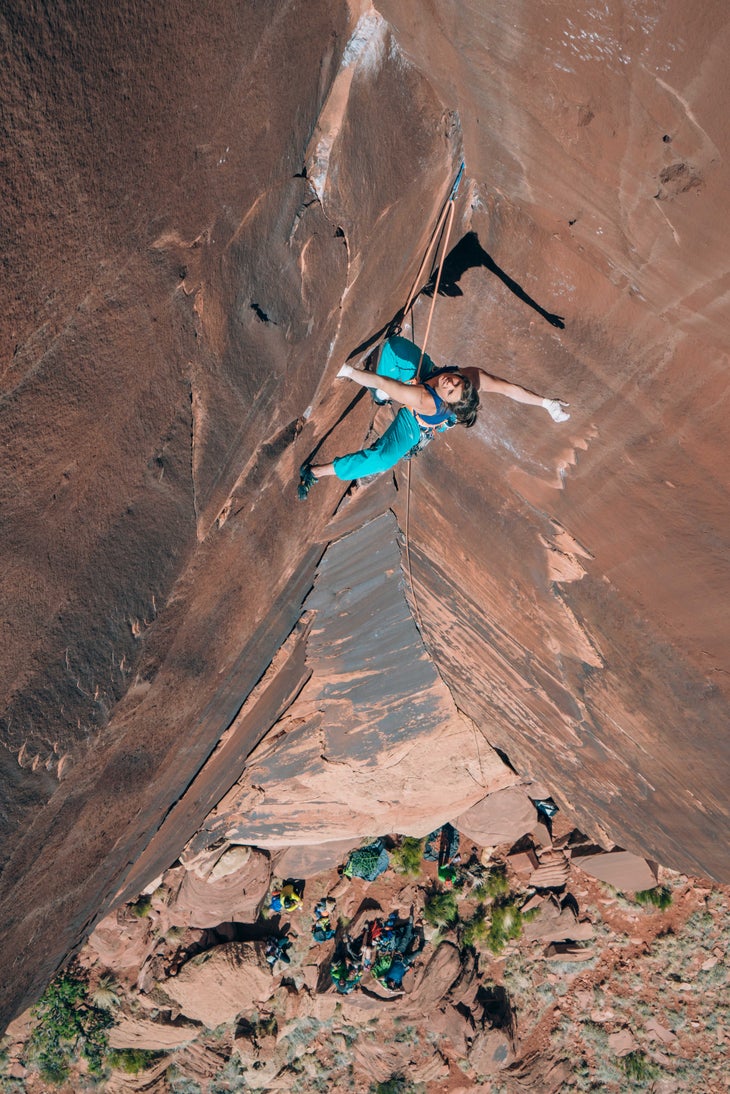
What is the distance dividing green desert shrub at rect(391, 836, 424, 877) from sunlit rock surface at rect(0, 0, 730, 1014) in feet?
13.3

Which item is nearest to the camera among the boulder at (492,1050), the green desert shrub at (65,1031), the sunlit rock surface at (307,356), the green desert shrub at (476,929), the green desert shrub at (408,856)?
the sunlit rock surface at (307,356)

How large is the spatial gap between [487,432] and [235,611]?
1.57 metres

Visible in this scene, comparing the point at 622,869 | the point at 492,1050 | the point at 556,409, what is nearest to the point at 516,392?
the point at 556,409

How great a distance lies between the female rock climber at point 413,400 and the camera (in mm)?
2969

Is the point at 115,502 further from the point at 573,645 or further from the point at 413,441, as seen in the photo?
the point at 573,645

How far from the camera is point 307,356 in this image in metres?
2.84

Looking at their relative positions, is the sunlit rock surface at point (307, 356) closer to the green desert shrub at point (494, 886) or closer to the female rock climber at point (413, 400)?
the female rock climber at point (413, 400)

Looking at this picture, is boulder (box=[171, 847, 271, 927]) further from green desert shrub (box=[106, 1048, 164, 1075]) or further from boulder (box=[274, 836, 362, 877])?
green desert shrub (box=[106, 1048, 164, 1075])

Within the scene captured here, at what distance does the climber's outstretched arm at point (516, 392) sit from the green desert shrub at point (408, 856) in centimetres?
597

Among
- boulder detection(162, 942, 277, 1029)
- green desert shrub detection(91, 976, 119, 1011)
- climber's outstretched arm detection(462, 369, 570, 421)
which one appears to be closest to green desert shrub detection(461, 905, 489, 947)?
boulder detection(162, 942, 277, 1029)

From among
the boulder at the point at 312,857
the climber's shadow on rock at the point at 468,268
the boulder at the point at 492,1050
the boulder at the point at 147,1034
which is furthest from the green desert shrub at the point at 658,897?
the climber's shadow on rock at the point at 468,268

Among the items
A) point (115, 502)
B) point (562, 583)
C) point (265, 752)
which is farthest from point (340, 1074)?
point (115, 502)

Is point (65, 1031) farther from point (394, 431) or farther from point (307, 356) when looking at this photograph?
point (307, 356)

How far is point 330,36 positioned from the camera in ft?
7.13
